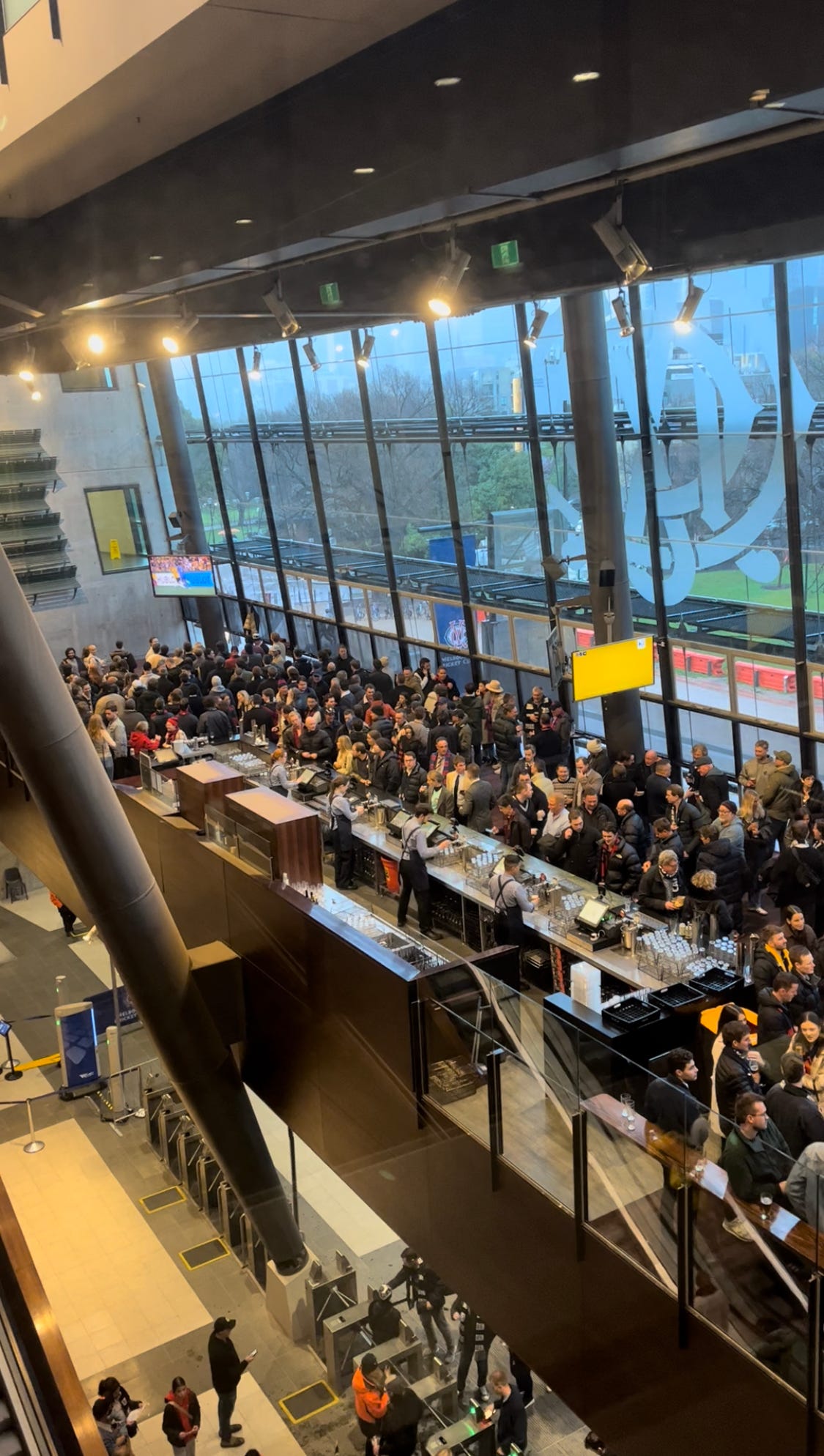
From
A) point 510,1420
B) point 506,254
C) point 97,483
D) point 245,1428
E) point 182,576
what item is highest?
point 506,254

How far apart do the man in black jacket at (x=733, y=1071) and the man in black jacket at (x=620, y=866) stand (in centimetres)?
345

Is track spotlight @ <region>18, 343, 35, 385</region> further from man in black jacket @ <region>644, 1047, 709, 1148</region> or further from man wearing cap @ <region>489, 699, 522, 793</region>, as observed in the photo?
man in black jacket @ <region>644, 1047, 709, 1148</region>

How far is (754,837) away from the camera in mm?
9969

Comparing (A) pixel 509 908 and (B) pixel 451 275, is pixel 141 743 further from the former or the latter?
(B) pixel 451 275

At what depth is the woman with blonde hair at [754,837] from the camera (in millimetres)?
9961

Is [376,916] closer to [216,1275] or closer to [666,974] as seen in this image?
[666,974]

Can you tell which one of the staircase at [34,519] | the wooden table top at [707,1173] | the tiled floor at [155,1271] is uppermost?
the staircase at [34,519]

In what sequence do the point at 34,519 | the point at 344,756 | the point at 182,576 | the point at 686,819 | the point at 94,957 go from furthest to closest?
the point at 182,576
the point at 34,519
the point at 94,957
the point at 344,756
the point at 686,819

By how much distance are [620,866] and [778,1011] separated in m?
2.77

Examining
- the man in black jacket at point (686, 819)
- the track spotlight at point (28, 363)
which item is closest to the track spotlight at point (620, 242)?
the man in black jacket at point (686, 819)

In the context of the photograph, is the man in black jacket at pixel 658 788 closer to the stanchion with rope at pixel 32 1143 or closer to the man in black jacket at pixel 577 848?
the man in black jacket at pixel 577 848

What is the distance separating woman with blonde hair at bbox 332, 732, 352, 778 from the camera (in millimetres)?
13281

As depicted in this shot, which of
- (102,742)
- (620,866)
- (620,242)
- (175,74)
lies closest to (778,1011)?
(620,866)

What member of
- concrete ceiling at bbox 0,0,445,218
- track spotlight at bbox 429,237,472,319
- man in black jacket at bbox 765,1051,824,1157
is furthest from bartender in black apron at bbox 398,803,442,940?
concrete ceiling at bbox 0,0,445,218
